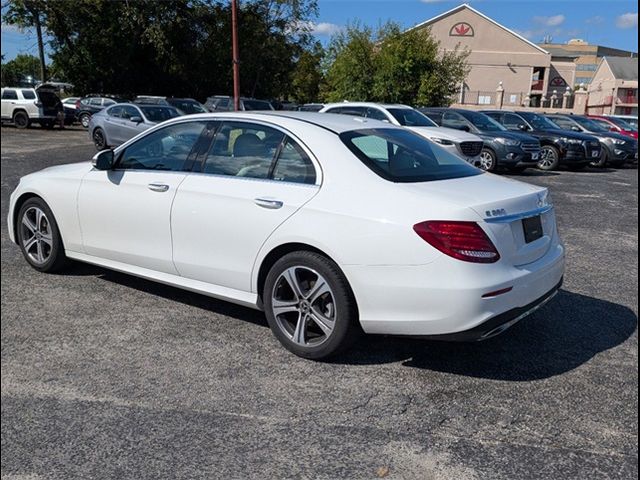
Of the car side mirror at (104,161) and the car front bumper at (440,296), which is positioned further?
the car side mirror at (104,161)

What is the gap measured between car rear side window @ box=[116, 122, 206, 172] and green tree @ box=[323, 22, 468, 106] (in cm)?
2710

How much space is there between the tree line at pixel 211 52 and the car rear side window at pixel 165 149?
80.5 ft

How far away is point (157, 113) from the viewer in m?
18.4

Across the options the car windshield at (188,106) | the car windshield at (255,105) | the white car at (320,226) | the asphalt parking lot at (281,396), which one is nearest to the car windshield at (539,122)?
the car windshield at (255,105)

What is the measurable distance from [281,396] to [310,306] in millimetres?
659

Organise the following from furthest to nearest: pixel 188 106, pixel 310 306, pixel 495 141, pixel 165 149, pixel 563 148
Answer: pixel 188 106 → pixel 563 148 → pixel 495 141 → pixel 165 149 → pixel 310 306

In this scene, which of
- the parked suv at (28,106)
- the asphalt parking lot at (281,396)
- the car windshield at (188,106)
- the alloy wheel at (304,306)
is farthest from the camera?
the parked suv at (28,106)

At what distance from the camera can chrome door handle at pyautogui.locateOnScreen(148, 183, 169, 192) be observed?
14.8 ft

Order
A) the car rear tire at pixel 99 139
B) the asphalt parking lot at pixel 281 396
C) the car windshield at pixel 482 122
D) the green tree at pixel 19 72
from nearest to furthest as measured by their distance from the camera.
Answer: the asphalt parking lot at pixel 281 396 → the car windshield at pixel 482 122 → the car rear tire at pixel 99 139 → the green tree at pixel 19 72

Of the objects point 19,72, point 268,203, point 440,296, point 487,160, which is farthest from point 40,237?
point 19,72

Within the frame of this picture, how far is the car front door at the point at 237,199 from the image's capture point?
3982 mm

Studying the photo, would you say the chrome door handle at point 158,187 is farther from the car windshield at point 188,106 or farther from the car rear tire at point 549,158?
the car windshield at point 188,106

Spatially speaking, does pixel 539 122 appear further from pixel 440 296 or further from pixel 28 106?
pixel 28 106

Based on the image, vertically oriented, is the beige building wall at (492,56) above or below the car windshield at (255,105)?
above
